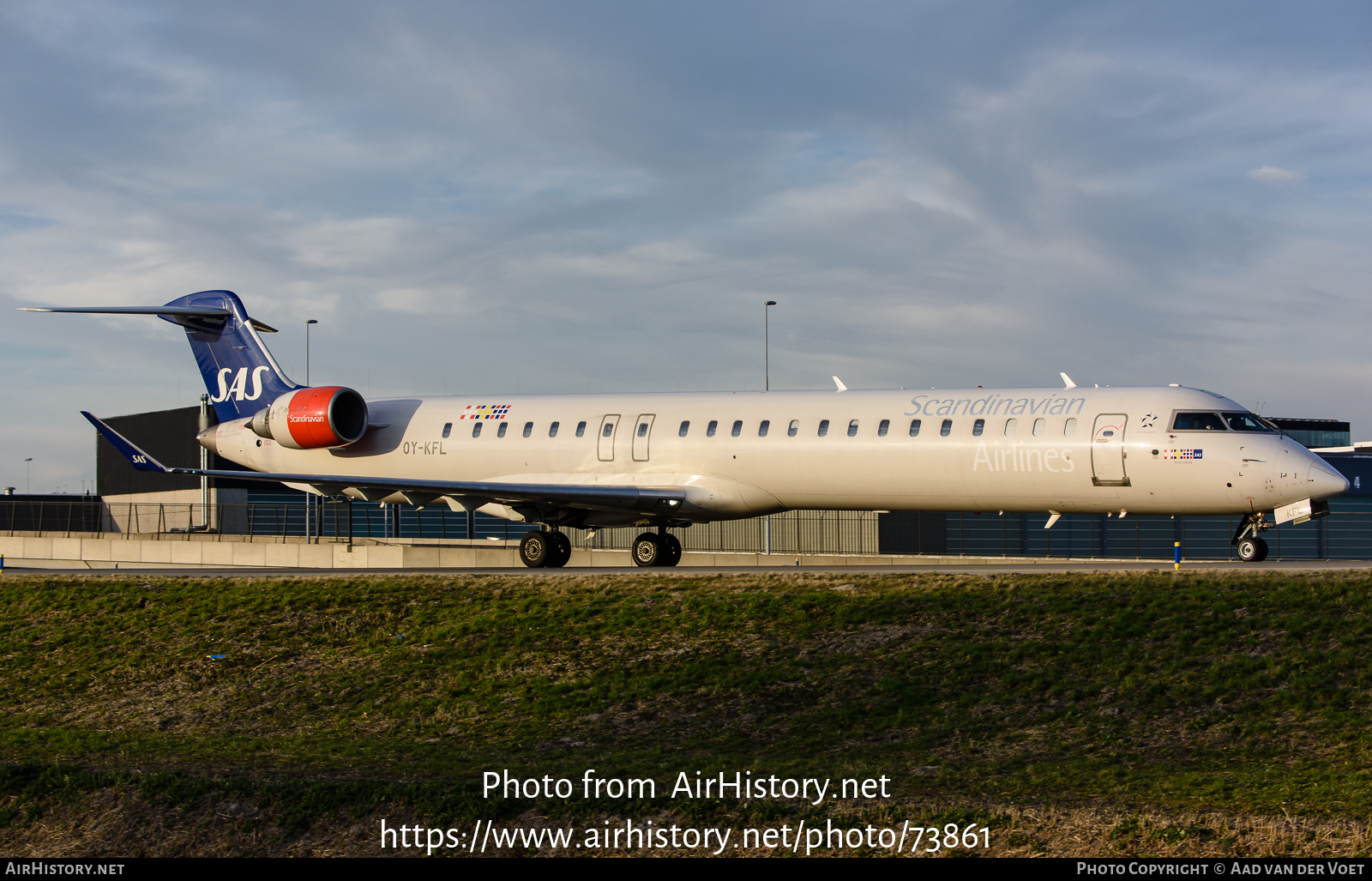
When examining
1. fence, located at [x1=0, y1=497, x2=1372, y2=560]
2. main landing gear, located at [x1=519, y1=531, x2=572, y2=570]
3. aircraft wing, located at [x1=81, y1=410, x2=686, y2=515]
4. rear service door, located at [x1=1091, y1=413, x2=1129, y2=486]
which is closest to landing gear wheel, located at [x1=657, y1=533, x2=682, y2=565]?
aircraft wing, located at [x1=81, y1=410, x2=686, y2=515]

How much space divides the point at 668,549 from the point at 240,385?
12.7 metres

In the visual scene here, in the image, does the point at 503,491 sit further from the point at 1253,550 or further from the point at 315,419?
the point at 1253,550

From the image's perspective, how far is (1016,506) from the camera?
880 inches

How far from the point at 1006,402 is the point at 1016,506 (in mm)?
1970

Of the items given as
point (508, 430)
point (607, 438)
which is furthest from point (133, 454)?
point (607, 438)

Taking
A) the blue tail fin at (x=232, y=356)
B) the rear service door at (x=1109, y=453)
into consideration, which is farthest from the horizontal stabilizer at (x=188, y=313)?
the rear service door at (x=1109, y=453)

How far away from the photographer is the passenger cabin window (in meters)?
20.8

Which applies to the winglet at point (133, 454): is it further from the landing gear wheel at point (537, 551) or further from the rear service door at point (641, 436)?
the rear service door at point (641, 436)

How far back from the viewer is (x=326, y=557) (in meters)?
39.0

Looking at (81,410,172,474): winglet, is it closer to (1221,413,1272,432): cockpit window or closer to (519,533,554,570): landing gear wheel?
(519,533,554,570): landing gear wheel

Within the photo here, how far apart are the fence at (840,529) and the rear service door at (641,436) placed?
15545 millimetres

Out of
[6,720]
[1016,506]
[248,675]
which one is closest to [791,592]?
[1016,506]

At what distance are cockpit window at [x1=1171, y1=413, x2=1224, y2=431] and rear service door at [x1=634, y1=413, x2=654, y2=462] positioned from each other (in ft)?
34.9
